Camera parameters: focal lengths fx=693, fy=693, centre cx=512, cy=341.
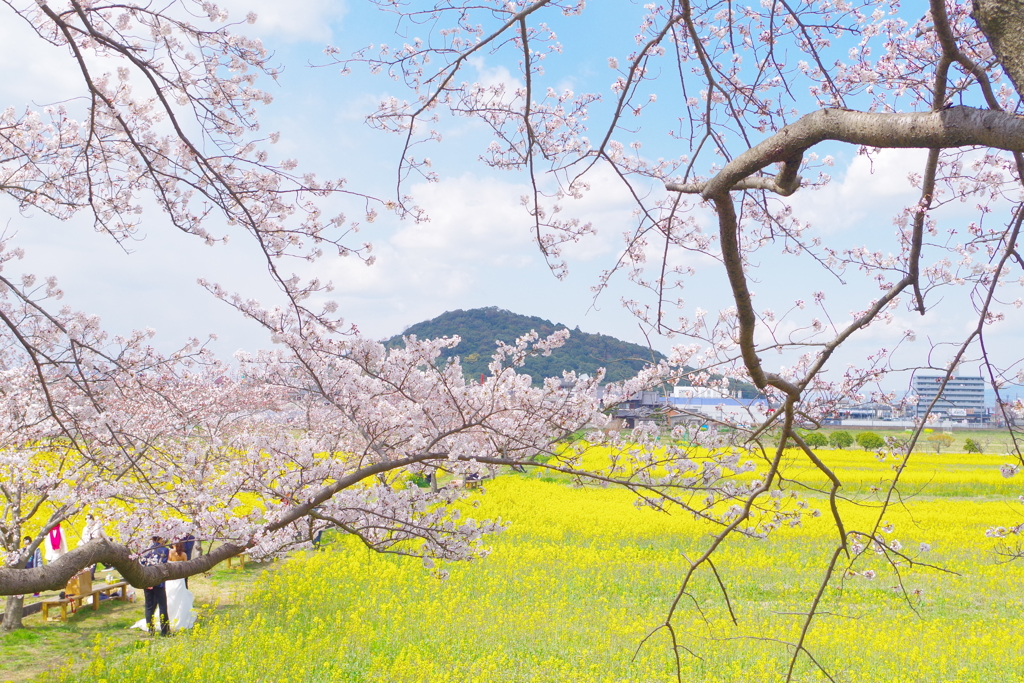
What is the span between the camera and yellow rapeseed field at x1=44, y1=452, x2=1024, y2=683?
Result: 5.98m

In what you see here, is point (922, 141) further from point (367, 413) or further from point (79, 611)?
point (79, 611)

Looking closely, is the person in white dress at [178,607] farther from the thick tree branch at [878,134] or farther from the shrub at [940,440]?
the shrub at [940,440]

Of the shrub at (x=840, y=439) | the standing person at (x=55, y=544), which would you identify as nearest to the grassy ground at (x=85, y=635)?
the standing person at (x=55, y=544)

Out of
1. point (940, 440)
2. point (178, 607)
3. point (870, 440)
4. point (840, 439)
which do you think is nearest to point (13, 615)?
point (178, 607)

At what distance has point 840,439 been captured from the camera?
30359 mm

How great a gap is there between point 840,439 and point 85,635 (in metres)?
29.7

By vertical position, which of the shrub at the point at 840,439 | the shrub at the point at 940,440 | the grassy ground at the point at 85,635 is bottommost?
the shrub at the point at 940,440

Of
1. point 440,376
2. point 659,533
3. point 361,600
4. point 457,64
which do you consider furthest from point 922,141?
point 659,533

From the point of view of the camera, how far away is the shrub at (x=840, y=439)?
30.4m

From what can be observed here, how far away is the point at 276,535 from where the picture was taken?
19.5ft

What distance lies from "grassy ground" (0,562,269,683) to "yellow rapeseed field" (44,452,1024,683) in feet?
1.14

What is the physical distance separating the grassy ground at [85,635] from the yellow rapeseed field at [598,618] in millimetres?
346

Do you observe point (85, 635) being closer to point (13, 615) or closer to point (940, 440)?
point (13, 615)

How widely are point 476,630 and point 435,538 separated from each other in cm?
283
